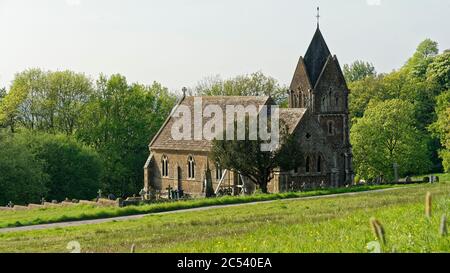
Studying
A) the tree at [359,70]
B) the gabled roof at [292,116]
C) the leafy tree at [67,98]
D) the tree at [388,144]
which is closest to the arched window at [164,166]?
the gabled roof at [292,116]

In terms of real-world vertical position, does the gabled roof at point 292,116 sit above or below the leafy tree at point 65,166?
above

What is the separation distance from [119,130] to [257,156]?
30.6 metres

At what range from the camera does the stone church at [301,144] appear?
5462cm

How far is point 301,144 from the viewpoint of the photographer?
54.5 metres

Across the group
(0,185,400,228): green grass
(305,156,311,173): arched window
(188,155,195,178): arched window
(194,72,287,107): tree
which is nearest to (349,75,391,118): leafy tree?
(194,72,287,107): tree

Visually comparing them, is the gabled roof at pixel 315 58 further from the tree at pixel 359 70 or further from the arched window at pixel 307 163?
the tree at pixel 359 70

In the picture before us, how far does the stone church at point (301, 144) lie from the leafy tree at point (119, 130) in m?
9.86

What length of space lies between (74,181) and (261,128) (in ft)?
78.6

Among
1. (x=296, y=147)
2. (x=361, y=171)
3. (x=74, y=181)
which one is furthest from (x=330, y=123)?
(x=74, y=181)

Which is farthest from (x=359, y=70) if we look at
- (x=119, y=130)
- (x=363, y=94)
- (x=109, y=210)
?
(x=109, y=210)

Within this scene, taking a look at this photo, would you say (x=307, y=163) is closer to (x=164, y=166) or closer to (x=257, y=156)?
(x=257, y=156)

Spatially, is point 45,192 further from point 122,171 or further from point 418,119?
point 418,119
